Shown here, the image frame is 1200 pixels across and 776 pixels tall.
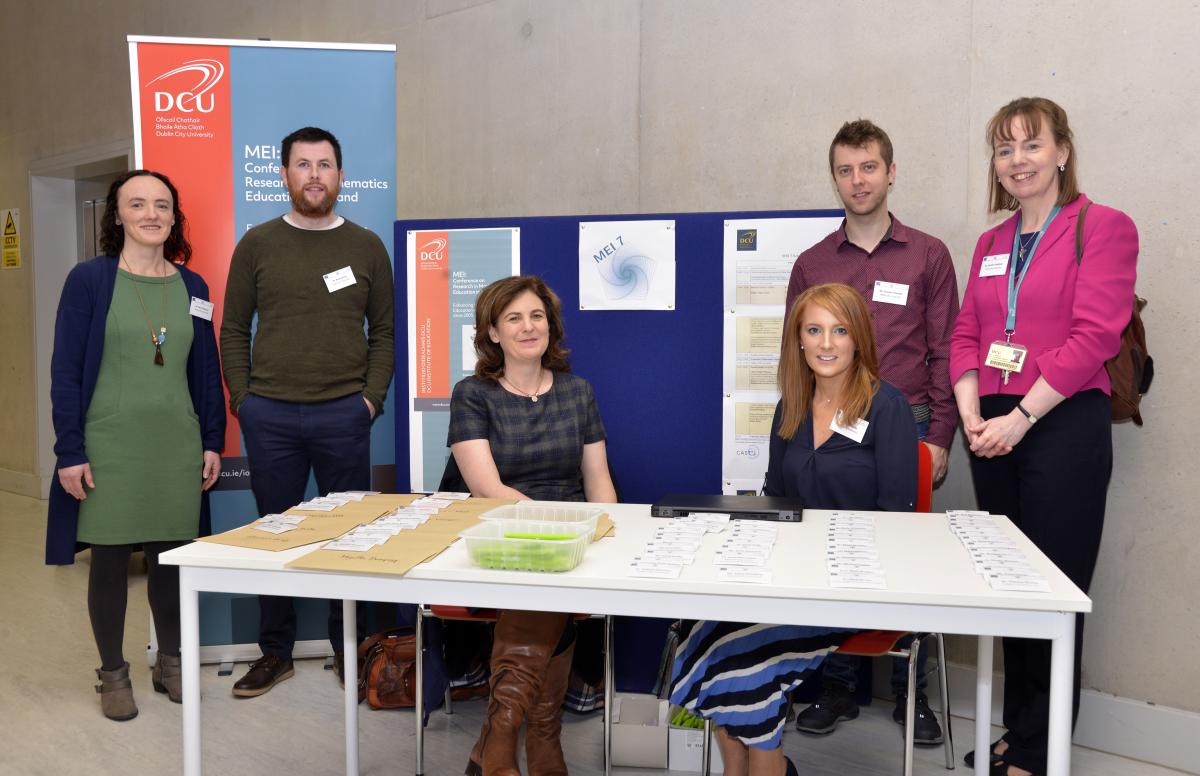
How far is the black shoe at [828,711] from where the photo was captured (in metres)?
2.80

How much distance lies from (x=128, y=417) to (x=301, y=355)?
21.4 inches

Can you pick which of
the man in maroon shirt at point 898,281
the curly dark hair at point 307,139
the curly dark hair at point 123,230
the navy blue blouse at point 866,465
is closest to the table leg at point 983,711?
the navy blue blouse at point 866,465

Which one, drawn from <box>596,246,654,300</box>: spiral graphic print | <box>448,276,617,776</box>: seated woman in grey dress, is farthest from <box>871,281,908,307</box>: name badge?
<box>448,276,617,776</box>: seated woman in grey dress

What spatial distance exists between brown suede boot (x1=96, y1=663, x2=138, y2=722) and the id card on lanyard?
8.81 ft

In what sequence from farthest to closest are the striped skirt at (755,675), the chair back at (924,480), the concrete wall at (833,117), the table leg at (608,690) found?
the concrete wall at (833,117), the chair back at (924,480), the table leg at (608,690), the striped skirt at (755,675)

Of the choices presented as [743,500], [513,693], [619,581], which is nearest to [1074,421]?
[743,500]

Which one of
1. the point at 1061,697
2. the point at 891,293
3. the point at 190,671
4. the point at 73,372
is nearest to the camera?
the point at 1061,697

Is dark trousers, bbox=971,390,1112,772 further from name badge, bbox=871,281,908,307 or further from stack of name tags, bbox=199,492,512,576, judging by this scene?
stack of name tags, bbox=199,492,512,576

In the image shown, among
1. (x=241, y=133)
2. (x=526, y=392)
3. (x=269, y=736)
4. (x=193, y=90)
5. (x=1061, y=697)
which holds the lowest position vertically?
(x=269, y=736)

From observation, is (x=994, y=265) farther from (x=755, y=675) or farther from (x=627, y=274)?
(x=755, y=675)

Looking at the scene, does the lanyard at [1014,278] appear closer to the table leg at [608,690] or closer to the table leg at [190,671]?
the table leg at [608,690]

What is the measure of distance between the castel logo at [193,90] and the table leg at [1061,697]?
120 inches

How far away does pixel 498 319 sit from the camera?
2568 millimetres

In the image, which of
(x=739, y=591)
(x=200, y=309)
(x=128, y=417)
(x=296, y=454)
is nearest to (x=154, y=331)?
(x=200, y=309)
